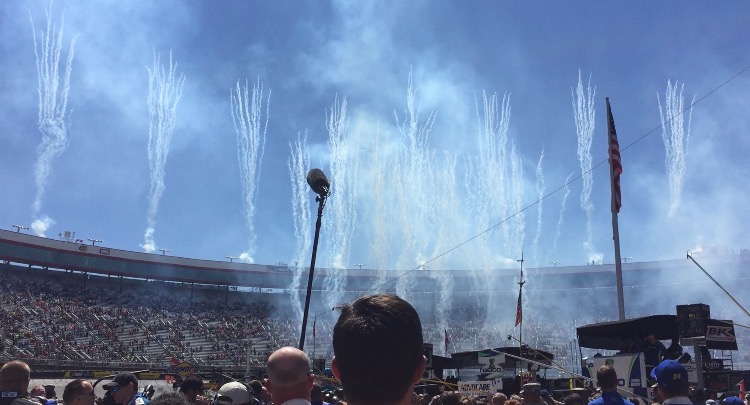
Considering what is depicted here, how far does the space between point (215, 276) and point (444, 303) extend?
30095 mm

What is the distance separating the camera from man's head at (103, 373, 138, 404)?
5.11 metres

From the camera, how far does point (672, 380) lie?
464cm

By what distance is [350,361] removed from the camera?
Answer: 1890 millimetres

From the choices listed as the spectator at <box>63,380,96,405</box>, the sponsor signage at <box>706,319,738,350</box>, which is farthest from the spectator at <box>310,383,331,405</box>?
the sponsor signage at <box>706,319,738,350</box>

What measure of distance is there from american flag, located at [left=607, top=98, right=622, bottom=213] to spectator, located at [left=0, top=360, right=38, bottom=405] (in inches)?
752

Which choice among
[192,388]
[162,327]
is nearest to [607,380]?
[192,388]

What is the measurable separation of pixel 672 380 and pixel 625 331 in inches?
425

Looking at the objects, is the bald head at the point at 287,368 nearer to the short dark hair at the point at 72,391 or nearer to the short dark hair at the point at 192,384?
the short dark hair at the point at 192,384

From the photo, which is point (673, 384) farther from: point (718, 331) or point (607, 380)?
point (718, 331)

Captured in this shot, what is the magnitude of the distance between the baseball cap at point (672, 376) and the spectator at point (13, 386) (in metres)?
5.01

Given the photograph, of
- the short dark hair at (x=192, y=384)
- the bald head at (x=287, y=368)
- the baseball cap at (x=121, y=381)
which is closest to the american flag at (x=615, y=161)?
the short dark hair at (x=192, y=384)

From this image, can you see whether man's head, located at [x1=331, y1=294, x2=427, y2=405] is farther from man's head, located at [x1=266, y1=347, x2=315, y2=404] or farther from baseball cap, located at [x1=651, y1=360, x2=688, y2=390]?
baseball cap, located at [x1=651, y1=360, x2=688, y2=390]

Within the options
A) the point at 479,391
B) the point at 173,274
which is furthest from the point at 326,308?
the point at 479,391

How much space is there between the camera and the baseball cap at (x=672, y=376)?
4.62 m
